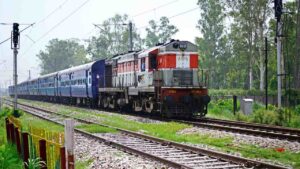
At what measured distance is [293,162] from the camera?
33.6 feet

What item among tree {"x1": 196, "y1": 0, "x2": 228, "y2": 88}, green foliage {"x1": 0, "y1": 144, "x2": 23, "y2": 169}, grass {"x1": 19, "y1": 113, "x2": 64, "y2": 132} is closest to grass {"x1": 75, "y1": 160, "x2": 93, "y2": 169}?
green foliage {"x1": 0, "y1": 144, "x2": 23, "y2": 169}

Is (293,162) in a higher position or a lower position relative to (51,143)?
lower

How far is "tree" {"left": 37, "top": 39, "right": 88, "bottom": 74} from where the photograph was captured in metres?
131

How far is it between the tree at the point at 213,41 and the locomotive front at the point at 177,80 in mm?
50887

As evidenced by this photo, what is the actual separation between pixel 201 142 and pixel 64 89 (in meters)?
31.5

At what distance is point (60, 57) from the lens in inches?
5202

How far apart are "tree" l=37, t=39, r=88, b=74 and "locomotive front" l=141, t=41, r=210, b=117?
359 feet

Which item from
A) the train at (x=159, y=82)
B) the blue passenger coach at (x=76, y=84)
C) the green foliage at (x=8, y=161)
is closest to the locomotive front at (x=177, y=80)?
the train at (x=159, y=82)

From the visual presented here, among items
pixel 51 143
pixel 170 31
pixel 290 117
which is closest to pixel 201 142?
pixel 51 143

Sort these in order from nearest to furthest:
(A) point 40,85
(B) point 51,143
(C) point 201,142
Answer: (B) point 51,143 < (C) point 201,142 < (A) point 40,85

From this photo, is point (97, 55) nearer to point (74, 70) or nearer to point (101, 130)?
point (74, 70)

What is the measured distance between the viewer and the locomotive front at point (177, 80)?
71.4 ft

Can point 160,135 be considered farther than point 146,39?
No

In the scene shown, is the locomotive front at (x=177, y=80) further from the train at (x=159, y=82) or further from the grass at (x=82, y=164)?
the grass at (x=82, y=164)
